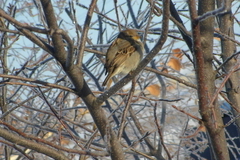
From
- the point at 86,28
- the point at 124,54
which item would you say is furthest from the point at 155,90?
the point at 86,28

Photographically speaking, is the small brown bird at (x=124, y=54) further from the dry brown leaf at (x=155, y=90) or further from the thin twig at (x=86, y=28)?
the dry brown leaf at (x=155, y=90)

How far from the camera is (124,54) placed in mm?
3283

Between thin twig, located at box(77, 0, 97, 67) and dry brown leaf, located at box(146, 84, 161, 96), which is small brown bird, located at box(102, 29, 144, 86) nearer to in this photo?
thin twig, located at box(77, 0, 97, 67)

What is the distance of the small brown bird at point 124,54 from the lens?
3.15 metres

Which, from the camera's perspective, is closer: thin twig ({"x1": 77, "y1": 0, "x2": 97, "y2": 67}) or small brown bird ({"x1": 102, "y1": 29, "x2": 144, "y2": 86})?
thin twig ({"x1": 77, "y1": 0, "x2": 97, "y2": 67})

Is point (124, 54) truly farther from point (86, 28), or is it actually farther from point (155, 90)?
point (155, 90)

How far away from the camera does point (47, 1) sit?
62.9 inches

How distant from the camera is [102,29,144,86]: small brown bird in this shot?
3150 mm

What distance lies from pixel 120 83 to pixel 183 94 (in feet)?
12.1

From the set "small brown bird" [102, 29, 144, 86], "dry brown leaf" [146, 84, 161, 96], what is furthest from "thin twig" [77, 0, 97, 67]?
"dry brown leaf" [146, 84, 161, 96]

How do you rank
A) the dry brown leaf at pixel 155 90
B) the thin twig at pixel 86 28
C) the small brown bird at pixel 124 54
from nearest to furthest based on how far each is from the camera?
1. the thin twig at pixel 86 28
2. the small brown bird at pixel 124 54
3. the dry brown leaf at pixel 155 90

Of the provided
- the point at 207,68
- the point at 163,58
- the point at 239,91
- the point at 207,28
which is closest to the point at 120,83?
the point at 207,68

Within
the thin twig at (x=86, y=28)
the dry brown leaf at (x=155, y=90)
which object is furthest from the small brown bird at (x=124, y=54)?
the dry brown leaf at (x=155, y=90)

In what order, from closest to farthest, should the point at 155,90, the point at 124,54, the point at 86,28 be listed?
the point at 86,28 < the point at 124,54 < the point at 155,90
